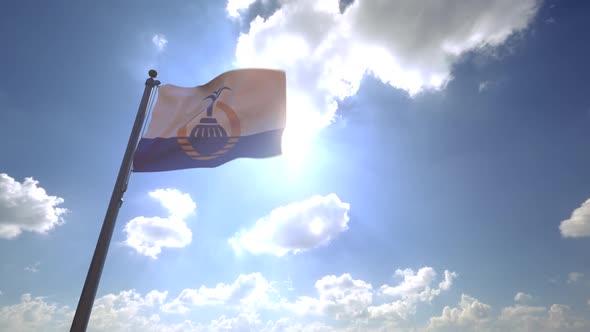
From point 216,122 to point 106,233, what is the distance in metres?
5.23

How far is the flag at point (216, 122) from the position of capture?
36.9ft

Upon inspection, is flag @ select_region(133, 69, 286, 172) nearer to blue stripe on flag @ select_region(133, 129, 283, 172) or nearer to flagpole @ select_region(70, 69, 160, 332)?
blue stripe on flag @ select_region(133, 129, 283, 172)

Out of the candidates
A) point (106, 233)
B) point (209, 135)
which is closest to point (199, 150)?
point (209, 135)

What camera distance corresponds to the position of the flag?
1124 centimetres

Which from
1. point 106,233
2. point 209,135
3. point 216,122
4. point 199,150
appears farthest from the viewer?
point 216,122

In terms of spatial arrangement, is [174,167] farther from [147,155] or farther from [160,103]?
[160,103]

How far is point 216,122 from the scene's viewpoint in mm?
11695

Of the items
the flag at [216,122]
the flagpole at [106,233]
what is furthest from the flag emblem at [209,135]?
the flagpole at [106,233]

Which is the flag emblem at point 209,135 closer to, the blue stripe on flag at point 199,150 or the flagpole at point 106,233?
the blue stripe on flag at point 199,150

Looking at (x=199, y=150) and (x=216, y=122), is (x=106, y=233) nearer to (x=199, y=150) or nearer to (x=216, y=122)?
(x=199, y=150)

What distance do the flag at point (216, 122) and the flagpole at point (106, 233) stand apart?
1.43 metres

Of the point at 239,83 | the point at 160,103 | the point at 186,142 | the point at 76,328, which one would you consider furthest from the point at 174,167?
the point at 76,328

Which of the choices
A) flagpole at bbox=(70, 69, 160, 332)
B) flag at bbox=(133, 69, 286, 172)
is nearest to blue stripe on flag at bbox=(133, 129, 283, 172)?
flag at bbox=(133, 69, 286, 172)

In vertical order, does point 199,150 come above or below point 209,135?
below
